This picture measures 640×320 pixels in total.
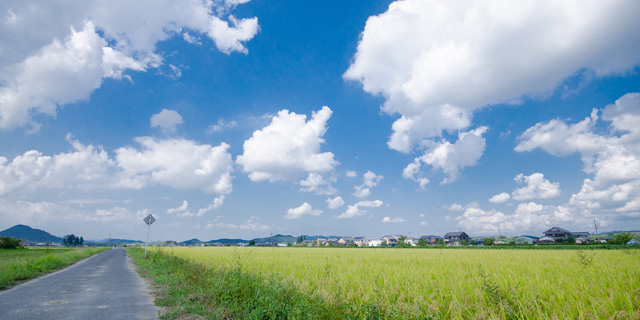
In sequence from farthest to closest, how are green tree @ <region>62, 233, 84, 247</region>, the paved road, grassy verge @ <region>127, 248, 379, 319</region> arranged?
green tree @ <region>62, 233, 84, 247</region>
the paved road
grassy verge @ <region>127, 248, 379, 319</region>

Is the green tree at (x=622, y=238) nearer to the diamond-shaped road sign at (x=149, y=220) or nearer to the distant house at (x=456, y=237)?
the distant house at (x=456, y=237)

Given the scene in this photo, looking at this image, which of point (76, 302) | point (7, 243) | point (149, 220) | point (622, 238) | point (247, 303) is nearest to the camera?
point (247, 303)

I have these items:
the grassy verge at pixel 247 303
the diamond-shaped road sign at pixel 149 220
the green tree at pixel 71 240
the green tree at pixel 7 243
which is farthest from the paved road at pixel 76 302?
the green tree at pixel 71 240

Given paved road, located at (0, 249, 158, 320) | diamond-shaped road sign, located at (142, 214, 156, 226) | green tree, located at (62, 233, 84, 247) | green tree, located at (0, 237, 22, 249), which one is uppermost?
diamond-shaped road sign, located at (142, 214, 156, 226)

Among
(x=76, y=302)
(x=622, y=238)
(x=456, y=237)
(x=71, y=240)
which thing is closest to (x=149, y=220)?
(x=76, y=302)

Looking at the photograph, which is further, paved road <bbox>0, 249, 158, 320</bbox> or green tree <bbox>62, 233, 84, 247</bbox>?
green tree <bbox>62, 233, 84, 247</bbox>

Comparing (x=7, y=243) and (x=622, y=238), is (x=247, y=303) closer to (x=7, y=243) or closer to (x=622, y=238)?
(x=7, y=243)

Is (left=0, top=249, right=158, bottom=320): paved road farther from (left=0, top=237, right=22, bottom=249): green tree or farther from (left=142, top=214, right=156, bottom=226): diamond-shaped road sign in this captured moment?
(left=0, top=237, right=22, bottom=249): green tree

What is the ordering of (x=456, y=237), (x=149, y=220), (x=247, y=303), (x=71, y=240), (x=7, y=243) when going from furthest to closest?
(x=71, y=240) < (x=456, y=237) < (x=7, y=243) < (x=149, y=220) < (x=247, y=303)

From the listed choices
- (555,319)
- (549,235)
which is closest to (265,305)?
(555,319)

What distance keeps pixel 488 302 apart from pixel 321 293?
8.62 feet

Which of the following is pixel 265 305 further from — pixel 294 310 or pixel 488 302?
pixel 488 302

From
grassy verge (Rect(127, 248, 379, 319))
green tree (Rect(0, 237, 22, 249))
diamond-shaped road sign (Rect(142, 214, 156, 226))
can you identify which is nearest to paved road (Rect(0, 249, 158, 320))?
grassy verge (Rect(127, 248, 379, 319))

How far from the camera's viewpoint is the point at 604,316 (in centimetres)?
303
